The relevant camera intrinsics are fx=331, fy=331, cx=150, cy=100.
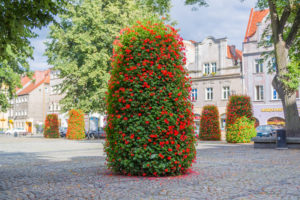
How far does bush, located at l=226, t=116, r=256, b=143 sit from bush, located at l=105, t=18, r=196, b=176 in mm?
18352

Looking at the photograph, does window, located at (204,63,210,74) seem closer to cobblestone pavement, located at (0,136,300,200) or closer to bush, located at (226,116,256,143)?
bush, located at (226,116,256,143)

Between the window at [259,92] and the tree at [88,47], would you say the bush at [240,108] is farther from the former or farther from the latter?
the window at [259,92]

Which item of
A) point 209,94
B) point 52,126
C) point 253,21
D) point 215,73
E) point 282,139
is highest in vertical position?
point 253,21

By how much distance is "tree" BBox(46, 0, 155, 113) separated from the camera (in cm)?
2950

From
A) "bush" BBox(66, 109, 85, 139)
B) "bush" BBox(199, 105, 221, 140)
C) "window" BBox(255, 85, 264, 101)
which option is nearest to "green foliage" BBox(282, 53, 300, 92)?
"bush" BBox(199, 105, 221, 140)

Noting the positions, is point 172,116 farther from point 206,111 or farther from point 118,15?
point 118,15

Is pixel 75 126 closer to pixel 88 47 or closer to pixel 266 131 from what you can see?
pixel 88 47

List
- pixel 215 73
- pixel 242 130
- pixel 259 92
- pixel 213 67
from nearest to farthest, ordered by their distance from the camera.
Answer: pixel 242 130, pixel 259 92, pixel 215 73, pixel 213 67

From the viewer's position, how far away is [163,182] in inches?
258

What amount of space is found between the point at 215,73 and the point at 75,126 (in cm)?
1940

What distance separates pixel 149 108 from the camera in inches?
287

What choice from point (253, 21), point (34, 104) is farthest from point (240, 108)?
point (34, 104)

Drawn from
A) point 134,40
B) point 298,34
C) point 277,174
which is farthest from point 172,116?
point 298,34

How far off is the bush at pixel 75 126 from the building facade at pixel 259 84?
20.2 metres
